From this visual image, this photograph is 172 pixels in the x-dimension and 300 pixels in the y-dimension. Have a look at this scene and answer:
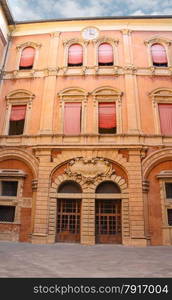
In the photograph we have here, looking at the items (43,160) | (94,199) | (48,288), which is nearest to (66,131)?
(43,160)

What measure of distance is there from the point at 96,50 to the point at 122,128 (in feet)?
20.5

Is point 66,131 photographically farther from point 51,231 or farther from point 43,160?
point 51,231

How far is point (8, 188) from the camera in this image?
13078mm

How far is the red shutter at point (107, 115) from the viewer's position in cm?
1393

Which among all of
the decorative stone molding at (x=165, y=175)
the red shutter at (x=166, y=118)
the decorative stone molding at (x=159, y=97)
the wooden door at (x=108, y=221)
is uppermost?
the decorative stone molding at (x=159, y=97)

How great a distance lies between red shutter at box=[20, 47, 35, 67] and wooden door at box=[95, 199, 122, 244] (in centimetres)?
1060

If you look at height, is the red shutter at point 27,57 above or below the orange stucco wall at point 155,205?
above

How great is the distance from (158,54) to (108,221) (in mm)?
11492

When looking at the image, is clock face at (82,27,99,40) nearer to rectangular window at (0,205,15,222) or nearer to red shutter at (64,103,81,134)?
red shutter at (64,103,81,134)

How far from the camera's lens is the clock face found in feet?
54.2

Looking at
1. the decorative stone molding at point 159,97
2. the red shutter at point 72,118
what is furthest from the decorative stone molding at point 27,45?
the decorative stone molding at point 159,97

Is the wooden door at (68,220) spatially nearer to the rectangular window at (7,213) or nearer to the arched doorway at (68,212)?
the arched doorway at (68,212)

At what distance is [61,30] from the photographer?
16875mm

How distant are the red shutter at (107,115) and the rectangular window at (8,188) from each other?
6044 millimetres
